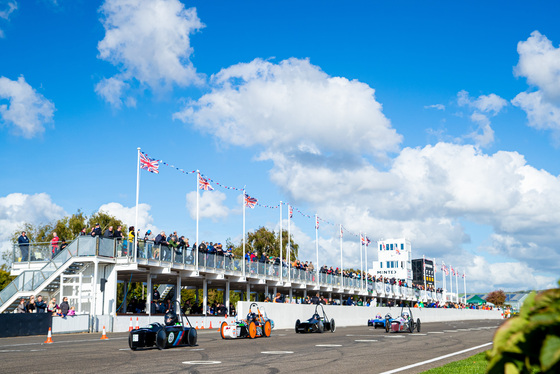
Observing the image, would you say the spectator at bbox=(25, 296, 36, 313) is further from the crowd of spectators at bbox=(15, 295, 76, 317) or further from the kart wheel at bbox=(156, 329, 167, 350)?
the kart wheel at bbox=(156, 329, 167, 350)

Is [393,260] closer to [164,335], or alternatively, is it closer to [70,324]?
[70,324]

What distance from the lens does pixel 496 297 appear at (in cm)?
16850

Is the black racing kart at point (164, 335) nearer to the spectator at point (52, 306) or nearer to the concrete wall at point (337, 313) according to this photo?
the concrete wall at point (337, 313)

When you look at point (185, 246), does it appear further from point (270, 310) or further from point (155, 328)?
point (155, 328)

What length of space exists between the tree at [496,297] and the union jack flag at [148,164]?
150638 mm

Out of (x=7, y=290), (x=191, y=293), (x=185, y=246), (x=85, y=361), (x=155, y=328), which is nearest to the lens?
(x=85, y=361)

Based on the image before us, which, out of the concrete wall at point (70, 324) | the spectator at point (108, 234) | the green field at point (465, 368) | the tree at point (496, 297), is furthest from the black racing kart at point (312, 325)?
the tree at point (496, 297)

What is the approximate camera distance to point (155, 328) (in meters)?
18.3

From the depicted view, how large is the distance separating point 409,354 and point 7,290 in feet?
77.6

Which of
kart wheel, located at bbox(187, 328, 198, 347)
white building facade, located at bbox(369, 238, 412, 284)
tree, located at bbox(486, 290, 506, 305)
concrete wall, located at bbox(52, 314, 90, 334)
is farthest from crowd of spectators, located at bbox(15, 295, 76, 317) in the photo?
tree, located at bbox(486, 290, 506, 305)

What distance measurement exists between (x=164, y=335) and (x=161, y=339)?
0.50 ft

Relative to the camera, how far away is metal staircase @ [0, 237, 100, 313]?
105 ft

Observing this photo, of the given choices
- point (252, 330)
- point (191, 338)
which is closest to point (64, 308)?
point (252, 330)

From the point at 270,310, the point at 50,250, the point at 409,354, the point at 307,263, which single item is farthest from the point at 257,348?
the point at 307,263
